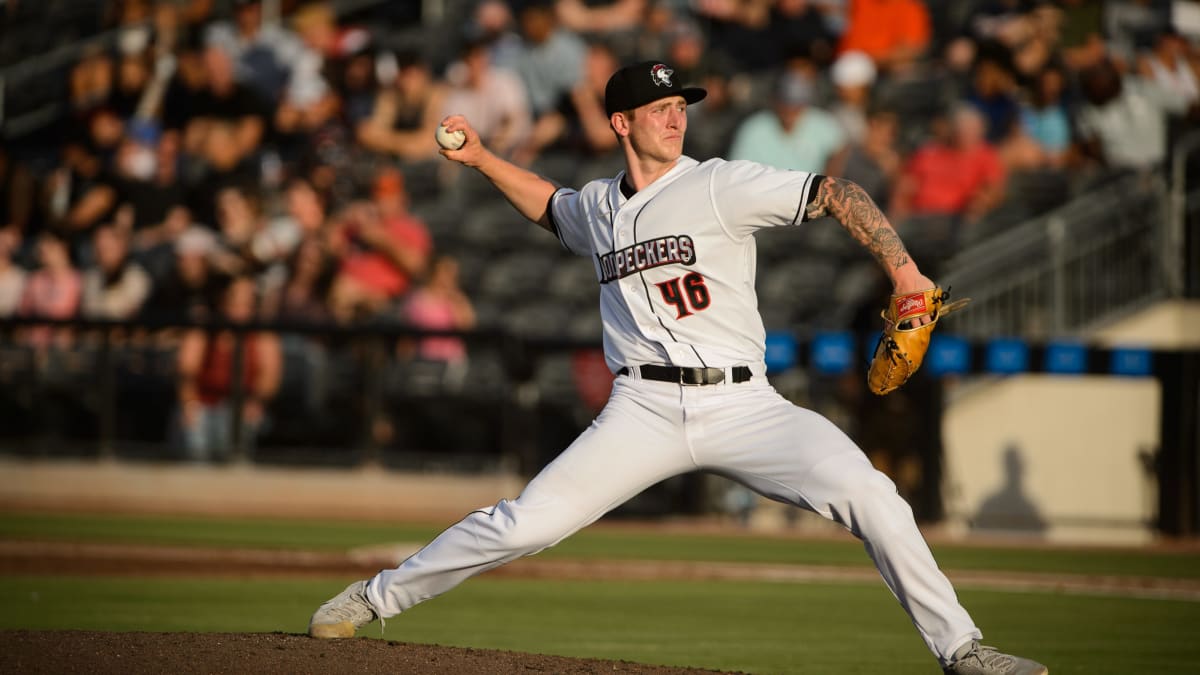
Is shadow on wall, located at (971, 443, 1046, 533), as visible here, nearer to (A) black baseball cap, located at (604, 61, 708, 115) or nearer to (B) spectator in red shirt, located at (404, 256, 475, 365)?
(B) spectator in red shirt, located at (404, 256, 475, 365)

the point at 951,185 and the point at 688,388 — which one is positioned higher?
the point at 951,185

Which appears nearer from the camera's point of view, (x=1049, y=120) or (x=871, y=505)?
(x=871, y=505)

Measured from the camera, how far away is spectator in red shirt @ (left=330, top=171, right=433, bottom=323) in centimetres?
1450

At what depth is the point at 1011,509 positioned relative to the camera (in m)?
13.6

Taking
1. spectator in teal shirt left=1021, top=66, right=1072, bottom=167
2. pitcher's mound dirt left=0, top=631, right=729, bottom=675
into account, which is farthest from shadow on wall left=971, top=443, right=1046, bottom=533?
pitcher's mound dirt left=0, top=631, right=729, bottom=675

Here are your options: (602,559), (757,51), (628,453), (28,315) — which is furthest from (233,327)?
(628,453)

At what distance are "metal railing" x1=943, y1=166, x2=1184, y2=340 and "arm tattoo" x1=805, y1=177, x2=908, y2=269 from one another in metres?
8.95

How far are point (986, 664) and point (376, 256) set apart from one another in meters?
10.5

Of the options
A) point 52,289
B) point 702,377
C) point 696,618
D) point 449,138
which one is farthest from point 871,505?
point 52,289

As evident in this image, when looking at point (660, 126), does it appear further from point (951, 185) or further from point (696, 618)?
point (951, 185)

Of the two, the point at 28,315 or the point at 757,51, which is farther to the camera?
the point at 757,51

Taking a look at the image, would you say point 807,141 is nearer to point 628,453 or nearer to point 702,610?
point 702,610

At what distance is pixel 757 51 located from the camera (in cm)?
Answer: 1706

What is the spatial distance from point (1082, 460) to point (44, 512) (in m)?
8.24
